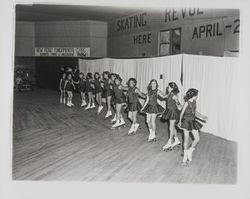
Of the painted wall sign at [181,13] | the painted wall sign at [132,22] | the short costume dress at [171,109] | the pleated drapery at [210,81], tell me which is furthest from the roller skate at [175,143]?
the painted wall sign at [132,22]

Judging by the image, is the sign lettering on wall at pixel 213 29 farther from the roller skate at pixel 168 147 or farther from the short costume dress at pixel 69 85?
the short costume dress at pixel 69 85

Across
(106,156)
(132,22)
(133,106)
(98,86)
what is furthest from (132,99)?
(132,22)

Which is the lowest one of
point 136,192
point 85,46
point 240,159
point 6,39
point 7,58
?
point 136,192

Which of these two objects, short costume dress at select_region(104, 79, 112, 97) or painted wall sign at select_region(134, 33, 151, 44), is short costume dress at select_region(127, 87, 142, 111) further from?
painted wall sign at select_region(134, 33, 151, 44)

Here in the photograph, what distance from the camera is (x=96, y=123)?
29.0 feet

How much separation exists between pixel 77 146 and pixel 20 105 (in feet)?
21.7

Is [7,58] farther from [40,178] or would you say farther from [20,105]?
[20,105]

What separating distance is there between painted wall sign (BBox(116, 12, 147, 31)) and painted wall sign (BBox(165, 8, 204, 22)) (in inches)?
60.4

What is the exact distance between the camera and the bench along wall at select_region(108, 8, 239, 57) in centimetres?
852

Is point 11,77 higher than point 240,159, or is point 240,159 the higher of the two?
point 11,77

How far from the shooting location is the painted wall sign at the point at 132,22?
1234 cm

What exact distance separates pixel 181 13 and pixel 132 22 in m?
3.47

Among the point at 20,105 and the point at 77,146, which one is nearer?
the point at 77,146

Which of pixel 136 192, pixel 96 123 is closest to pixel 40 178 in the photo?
pixel 136 192
